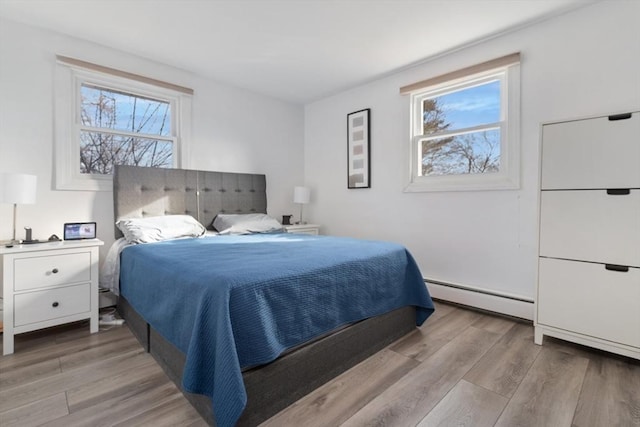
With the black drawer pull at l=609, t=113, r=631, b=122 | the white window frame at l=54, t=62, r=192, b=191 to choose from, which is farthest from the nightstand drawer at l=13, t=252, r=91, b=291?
the black drawer pull at l=609, t=113, r=631, b=122

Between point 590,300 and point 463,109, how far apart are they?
190 cm

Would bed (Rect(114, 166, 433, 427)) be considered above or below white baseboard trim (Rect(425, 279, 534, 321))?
above

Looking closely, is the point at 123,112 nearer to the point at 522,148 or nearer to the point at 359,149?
the point at 359,149

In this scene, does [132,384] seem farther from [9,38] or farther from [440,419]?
[9,38]

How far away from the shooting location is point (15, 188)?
207cm

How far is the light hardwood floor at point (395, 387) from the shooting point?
4.51 feet

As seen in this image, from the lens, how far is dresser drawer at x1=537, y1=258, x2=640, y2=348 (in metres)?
1.78

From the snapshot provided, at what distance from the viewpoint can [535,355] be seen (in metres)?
1.95

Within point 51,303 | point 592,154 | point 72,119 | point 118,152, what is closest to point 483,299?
point 592,154

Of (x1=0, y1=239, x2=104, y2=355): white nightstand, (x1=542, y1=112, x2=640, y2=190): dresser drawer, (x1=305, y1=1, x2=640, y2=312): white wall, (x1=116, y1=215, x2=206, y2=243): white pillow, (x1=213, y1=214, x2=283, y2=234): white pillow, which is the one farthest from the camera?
(x1=213, y1=214, x2=283, y2=234): white pillow

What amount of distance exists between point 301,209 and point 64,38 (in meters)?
2.99

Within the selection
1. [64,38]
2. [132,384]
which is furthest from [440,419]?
[64,38]

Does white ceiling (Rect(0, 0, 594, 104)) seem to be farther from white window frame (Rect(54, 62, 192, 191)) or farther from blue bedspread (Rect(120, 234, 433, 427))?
blue bedspread (Rect(120, 234, 433, 427))

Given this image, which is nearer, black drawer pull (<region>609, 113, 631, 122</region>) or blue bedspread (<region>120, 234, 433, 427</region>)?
blue bedspread (<region>120, 234, 433, 427</region>)
